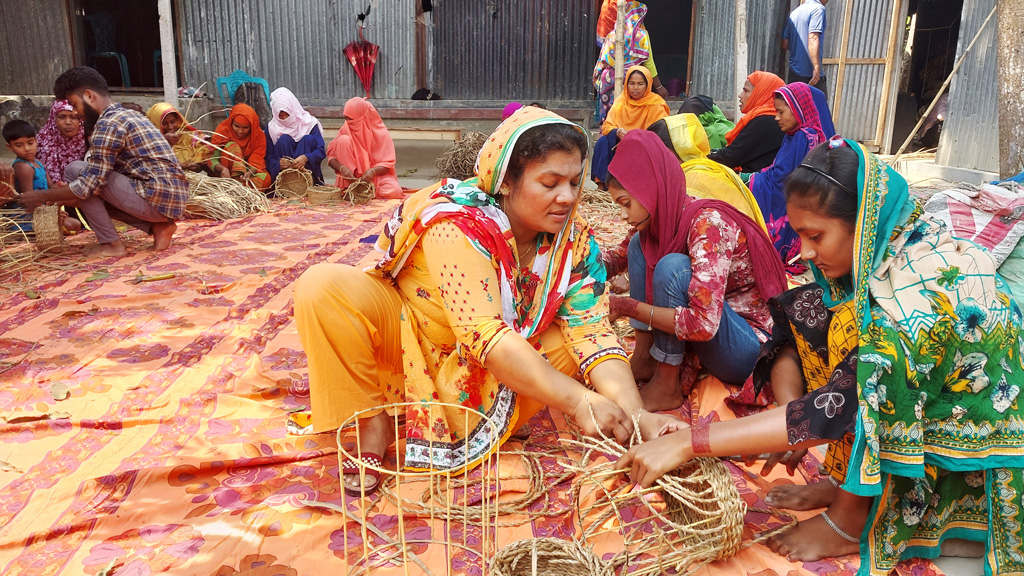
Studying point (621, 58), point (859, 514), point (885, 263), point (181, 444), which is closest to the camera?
point (885, 263)

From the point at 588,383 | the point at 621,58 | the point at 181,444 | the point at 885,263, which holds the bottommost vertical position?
the point at 181,444

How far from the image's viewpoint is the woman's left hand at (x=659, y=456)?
1466mm

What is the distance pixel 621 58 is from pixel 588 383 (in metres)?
5.61

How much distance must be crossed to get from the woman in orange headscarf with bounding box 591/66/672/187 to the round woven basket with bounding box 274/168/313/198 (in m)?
3.02

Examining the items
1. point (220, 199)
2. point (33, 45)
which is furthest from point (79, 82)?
point (33, 45)

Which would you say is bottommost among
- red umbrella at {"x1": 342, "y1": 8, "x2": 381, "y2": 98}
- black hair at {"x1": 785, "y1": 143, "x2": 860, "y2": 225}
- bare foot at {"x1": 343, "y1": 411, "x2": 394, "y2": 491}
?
bare foot at {"x1": 343, "y1": 411, "x2": 394, "y2": 491}

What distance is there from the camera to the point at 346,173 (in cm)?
717

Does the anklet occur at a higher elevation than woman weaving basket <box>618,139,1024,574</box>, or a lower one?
lower

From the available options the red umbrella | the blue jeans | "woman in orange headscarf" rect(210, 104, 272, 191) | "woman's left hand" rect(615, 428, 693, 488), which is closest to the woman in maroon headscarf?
the blue jeans

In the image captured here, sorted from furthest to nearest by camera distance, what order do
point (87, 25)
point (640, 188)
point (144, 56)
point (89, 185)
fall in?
point (144, 56) < point (87, 25) < point (89, 185) < point (640, 188)

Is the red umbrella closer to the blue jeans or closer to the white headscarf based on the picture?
the white headscarf

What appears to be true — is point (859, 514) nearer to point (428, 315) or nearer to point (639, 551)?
point (639, 551)

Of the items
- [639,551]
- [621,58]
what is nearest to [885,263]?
[639,551]

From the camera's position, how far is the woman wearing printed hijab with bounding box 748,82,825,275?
4.36 m
